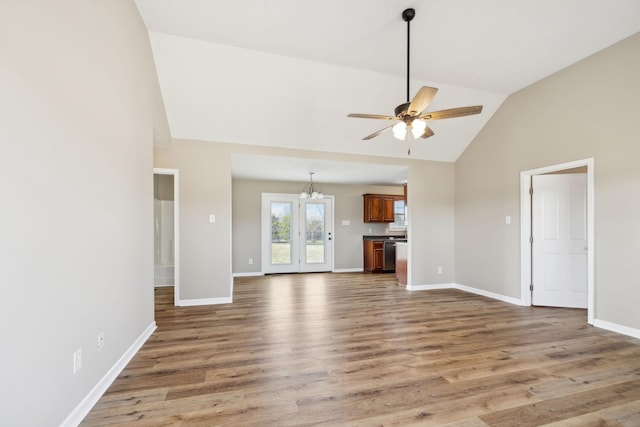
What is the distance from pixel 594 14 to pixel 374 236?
18.9 feet

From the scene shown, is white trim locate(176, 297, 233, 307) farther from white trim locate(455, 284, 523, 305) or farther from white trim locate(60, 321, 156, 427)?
white trim locate(455, 284, 523, 305)

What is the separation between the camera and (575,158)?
3.53 metres

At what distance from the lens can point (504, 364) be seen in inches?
94.0

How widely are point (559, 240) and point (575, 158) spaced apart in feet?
3.92

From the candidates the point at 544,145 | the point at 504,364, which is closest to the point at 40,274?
the point at 504,364

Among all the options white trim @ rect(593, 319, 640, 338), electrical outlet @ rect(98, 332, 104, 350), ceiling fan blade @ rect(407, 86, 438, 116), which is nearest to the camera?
electrical outlet @ rect(98, 332, 104, 350)

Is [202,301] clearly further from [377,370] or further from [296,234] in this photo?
[296,234]

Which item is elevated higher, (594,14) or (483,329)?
(594,14)

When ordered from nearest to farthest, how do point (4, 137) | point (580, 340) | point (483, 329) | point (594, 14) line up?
point (4, 137), point (594, 14), point (580, 340), point (483, 329)

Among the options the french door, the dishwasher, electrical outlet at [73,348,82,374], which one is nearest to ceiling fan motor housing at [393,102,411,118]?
electrical outlet at [73,348,82,374]

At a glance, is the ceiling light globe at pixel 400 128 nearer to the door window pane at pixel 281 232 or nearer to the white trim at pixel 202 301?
the white trim at pixel 202 301

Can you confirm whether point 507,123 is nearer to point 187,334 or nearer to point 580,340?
point 580,340

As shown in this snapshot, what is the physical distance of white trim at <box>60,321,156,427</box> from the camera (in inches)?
64.7

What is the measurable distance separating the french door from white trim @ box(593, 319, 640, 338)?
16.7 feet
